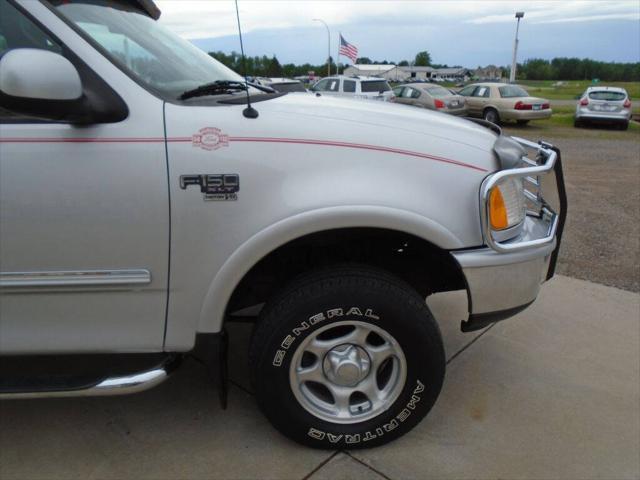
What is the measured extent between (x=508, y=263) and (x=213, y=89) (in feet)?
4.86

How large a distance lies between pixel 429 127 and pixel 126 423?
2010mm

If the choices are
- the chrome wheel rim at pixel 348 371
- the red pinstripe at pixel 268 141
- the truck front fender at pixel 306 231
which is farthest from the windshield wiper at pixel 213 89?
the chrome wheel rim at pixel 348 371

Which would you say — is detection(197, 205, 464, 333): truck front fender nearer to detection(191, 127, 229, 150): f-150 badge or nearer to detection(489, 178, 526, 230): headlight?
detection(489, 178, 526, 230): headlight

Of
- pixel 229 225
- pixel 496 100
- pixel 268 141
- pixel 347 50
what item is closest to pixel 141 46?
pixel 268 141

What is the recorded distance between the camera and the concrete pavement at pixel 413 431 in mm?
2318

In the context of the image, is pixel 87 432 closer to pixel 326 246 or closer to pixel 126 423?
pixel 126 423

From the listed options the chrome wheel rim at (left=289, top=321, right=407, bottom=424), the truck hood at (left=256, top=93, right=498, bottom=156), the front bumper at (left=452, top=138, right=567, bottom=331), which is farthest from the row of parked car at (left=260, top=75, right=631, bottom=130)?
the chrome wheel rim at (left=289, top=321, right=407, bottom=424)

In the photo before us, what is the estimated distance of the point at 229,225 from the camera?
199 centimetres

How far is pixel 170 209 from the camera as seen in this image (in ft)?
6.41

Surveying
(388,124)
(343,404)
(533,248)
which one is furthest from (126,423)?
(533,248)

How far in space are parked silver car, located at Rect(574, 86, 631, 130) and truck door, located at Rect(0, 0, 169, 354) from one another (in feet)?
66.2

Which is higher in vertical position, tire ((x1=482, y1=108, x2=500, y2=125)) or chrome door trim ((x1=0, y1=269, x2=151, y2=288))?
chrome door trim ((x1=0, y1=269, x2=151, y2=288))

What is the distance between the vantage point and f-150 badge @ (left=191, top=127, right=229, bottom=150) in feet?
6.40

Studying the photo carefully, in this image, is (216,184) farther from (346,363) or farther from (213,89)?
(346,363)
